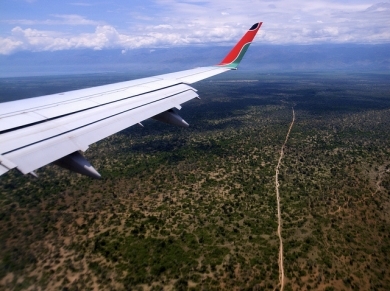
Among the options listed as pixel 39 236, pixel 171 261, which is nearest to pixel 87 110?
pixel 171 261

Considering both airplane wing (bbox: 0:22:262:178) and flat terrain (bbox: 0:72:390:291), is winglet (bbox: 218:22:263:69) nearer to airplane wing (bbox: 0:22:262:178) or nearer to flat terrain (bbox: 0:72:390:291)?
airplane wing (bbox: 0:22:262:178)

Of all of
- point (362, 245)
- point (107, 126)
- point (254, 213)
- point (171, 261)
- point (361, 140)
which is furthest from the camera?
point (361, 140)

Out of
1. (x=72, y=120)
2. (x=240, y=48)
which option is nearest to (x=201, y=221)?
(x=240, y=48)

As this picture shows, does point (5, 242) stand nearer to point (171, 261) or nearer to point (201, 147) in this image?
point (171, 261)

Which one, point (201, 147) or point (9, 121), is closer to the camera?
point (9, 121)

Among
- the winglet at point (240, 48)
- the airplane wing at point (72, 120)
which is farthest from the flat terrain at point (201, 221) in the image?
the winglet at point (240, 48)

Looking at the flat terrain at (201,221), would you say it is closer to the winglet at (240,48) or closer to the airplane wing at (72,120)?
the airplane wing at (72,120)
